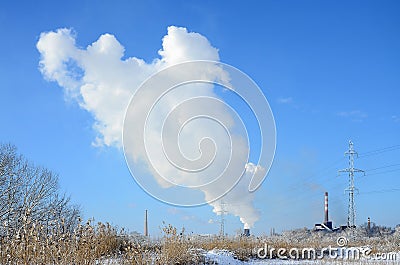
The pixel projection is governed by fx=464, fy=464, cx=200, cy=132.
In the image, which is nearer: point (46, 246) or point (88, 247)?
point (46, 246)

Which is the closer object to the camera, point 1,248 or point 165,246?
point 1,248

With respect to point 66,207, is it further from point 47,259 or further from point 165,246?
point 47,259

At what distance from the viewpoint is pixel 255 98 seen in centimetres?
1068

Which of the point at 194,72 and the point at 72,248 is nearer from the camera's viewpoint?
the point at 72,248

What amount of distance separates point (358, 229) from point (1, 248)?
106 ft

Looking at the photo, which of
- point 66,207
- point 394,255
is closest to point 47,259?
point 394,255

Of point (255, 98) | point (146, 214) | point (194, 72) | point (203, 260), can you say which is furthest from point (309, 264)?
point (146, 214)

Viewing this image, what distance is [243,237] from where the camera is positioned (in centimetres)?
1619

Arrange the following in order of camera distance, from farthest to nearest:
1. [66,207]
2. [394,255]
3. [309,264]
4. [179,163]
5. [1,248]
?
[66,207] < [394,255] < [309,264] < [179,163] < [1,248]

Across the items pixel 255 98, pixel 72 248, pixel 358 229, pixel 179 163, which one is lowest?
pixel 358 229

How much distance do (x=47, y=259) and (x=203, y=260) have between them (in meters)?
5.73

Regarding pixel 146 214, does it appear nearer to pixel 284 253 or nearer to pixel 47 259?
pixel 284 253

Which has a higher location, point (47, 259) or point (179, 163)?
point (179, 163)

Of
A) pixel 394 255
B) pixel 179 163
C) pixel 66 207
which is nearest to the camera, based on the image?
pixel 179 163
